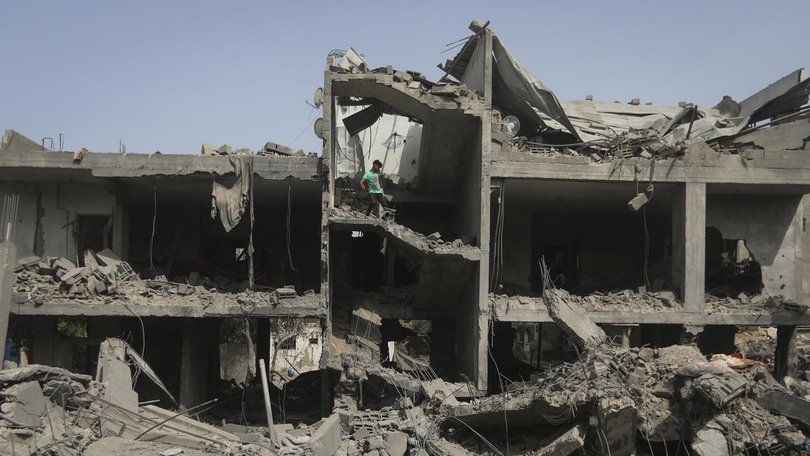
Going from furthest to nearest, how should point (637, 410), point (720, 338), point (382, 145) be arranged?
point (382, 145) → point (720, 338) → point (637, 410)

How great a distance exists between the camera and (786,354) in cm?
1862

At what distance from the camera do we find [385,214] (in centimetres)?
1758

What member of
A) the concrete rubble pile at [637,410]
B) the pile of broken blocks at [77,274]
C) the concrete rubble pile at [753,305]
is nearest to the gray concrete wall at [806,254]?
the concrete rubble pile at [753,305]

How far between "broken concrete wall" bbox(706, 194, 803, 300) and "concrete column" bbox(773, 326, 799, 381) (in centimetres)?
95

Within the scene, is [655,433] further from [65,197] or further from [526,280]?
[65,197]

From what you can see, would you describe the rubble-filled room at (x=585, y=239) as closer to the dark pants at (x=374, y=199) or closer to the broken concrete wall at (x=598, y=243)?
the broken concrete wall at (x=598, y=243)

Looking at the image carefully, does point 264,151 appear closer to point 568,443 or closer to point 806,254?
point 568,443

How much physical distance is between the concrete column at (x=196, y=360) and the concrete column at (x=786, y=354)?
50.0 feet

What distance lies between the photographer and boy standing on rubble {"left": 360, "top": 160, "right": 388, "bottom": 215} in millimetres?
17469

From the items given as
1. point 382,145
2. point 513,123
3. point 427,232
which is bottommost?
point 427,232

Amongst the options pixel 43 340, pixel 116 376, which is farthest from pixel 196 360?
pixel 116 376

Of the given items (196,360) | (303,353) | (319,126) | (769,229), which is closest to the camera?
(319,126)

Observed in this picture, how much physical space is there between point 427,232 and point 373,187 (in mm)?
4804

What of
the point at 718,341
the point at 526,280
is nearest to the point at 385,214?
the point at 526,280
